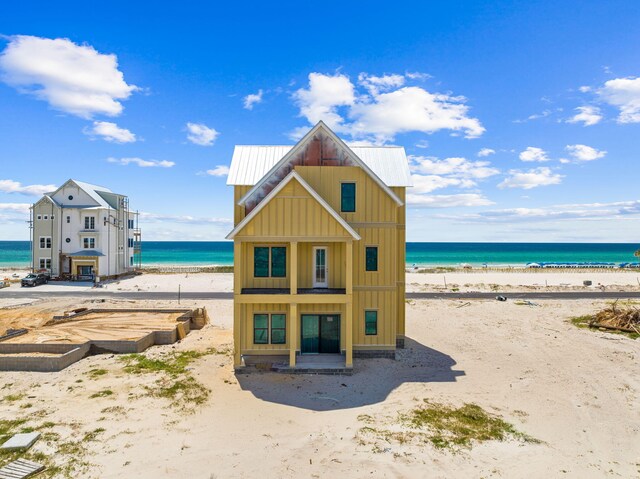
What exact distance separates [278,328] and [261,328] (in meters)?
0.80

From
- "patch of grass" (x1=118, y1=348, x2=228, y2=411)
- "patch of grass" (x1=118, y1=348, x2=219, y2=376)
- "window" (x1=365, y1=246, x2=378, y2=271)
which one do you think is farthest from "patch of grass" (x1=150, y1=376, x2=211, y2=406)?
"window" (x1=365, y1=246, x2=378, y2=271)

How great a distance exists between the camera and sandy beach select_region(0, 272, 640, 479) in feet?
34.0

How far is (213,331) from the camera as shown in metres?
24.7

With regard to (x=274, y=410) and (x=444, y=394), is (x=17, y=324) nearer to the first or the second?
(x=274, y=410)

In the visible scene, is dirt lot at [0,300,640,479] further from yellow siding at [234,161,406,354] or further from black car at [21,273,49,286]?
black car at [21,273,49,286]

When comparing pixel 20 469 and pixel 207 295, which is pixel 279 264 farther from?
Result: pixel 207 295

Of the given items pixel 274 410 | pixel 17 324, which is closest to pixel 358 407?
pixel 274 410

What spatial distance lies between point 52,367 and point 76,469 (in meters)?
9.15

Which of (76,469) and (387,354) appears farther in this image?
(387,354)

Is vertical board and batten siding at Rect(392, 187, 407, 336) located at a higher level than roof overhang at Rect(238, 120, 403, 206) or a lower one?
lower

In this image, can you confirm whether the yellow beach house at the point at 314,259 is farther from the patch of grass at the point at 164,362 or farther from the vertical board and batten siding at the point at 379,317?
the patch of grass at the point at 164,362

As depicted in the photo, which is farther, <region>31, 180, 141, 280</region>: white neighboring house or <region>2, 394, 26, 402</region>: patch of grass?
<region>31, 180, 141, 280</region>: white neighboring house

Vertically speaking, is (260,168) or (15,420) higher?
(260,168)

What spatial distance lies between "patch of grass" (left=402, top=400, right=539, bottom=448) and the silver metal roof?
11335 millimetres
